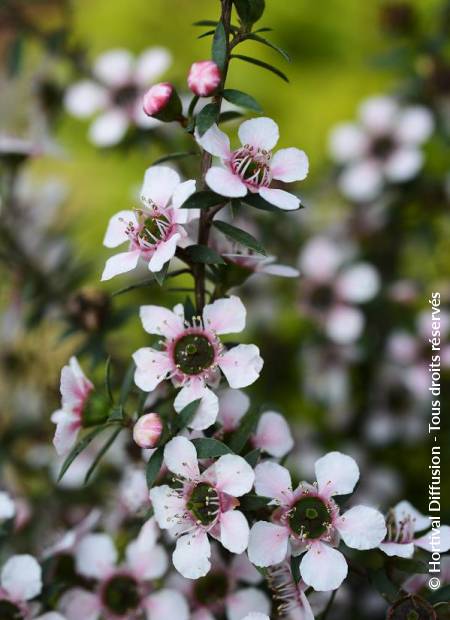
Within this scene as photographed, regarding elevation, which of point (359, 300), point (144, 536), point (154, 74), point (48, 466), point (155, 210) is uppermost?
point (154, 74)

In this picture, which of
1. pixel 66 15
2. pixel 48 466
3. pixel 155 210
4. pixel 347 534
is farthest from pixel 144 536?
pixel 66 15

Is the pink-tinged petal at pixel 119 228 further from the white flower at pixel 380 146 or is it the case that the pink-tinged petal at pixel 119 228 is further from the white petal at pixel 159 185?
the white flower at pixel 380 146

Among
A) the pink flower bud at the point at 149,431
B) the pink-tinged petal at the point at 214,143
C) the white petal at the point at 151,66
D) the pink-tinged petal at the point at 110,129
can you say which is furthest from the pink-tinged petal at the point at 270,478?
the white petal at the point at 151,66

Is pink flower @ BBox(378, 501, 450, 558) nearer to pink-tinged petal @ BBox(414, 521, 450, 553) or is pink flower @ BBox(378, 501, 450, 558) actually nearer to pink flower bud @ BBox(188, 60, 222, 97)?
pink-tinged petal @ BBox(414, 521, 450, 553)

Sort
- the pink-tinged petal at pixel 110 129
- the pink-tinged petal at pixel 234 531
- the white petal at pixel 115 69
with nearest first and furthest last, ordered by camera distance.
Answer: the pink-tinged petal at pixel 234 531, the pink-tinged petal at pixel 110 129, the white petal at pixel 115 69

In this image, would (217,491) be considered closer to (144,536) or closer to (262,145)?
(144,536)

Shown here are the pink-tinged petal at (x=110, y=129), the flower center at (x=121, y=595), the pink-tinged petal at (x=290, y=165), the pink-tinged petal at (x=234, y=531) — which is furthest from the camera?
the pink-tinged petal at (x=110, y=129)
